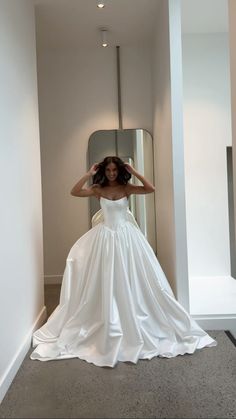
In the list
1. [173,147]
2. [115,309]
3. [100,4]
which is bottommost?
[115,309]

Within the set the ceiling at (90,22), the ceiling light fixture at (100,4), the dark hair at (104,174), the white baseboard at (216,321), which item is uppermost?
the ceiling at (90,22)

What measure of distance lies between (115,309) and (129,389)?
57 centimetres

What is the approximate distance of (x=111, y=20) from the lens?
3.51m

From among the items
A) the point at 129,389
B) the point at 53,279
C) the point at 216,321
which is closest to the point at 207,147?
the point at 216,321

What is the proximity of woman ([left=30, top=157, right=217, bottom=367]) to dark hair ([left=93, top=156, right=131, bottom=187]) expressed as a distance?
189 mm

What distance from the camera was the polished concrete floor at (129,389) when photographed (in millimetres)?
1820

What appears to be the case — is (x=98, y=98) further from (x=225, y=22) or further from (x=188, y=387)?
(x=188, y=387)

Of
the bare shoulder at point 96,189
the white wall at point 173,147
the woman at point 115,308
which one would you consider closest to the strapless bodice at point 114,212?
the woman at point 115,308

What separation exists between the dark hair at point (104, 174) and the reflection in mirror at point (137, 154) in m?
1.20

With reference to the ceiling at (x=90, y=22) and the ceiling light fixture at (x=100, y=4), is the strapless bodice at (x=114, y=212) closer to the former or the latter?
the ceiling light fixture at (x=100, y=4)

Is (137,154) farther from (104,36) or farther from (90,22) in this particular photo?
(90,22)

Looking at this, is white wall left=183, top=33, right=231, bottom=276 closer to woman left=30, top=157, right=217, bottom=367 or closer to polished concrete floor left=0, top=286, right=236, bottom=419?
woman left=30, top=157, right=217, bottom=367

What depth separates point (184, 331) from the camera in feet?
8.37

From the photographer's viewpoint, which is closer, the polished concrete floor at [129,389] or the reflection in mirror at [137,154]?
the polished concrete floor at [129,389]
